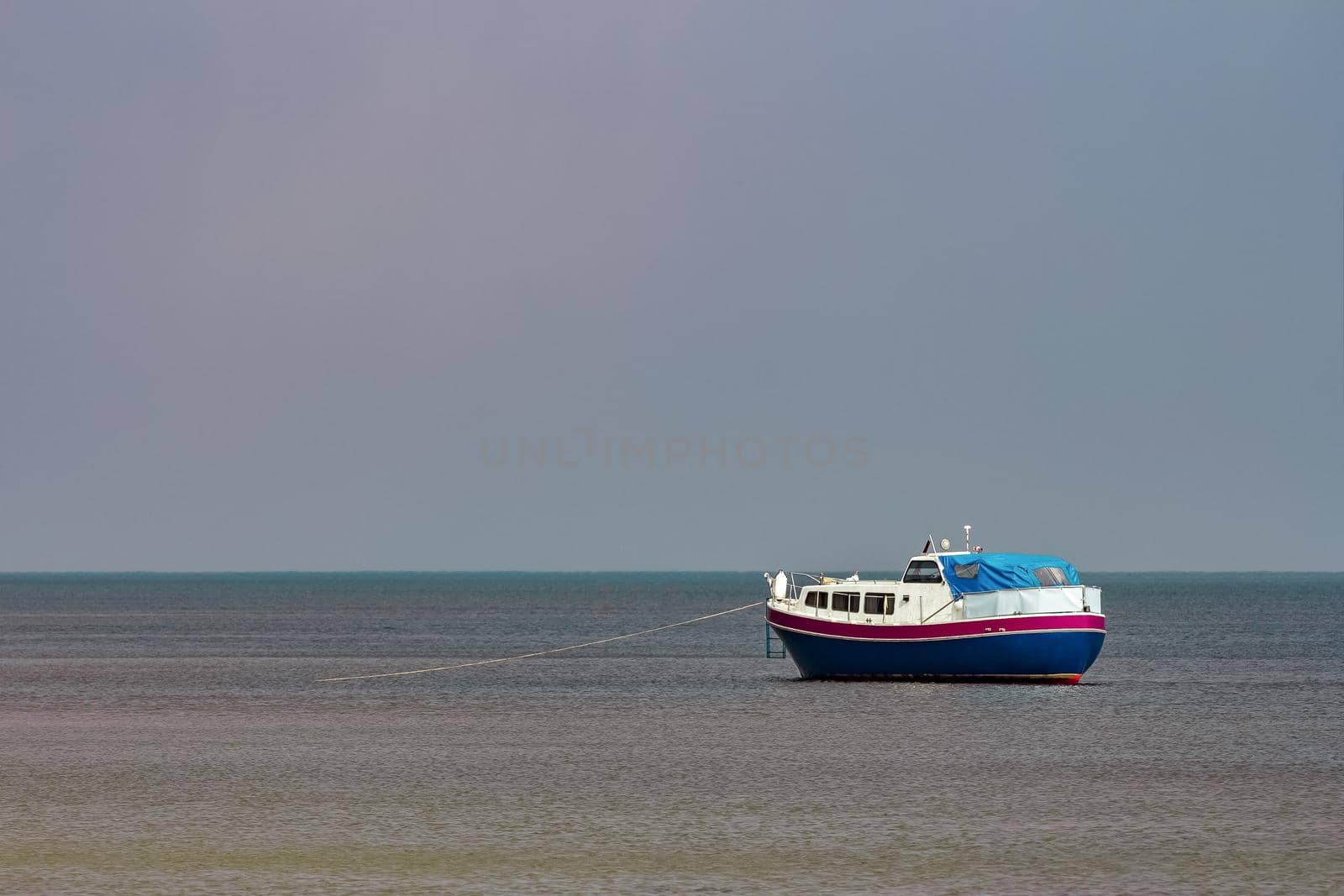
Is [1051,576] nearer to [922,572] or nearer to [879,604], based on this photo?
[922,572]

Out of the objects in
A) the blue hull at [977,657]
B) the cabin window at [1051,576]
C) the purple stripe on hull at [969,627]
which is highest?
the cabin window at [1051,576]

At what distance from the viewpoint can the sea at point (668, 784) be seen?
104ft

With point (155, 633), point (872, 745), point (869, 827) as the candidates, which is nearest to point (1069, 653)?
point (872, 745)

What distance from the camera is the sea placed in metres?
31.8

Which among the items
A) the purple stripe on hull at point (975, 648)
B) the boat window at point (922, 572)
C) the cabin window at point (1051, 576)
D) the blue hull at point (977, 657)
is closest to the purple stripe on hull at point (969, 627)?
the purple stripe on hull at point (975, 648)

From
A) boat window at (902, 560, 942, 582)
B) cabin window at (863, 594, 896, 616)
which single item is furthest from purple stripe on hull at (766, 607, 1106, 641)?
boat window at (902, 560, 942, 582)

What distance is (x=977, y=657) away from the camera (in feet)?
236

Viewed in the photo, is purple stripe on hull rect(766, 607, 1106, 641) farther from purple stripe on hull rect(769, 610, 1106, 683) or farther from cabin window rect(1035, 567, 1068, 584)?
cabin window rect(1035, 567, 1068, 584)

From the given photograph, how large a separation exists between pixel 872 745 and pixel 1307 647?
85007 millimetres

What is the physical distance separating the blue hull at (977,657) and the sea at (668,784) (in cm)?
95

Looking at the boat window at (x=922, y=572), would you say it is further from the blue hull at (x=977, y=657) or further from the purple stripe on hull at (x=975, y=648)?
the blue hull at (x=977, y=657)

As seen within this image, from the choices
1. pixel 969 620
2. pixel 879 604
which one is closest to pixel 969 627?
pixel 969 620

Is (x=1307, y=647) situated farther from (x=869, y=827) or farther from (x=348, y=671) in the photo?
(x=869, y=827)

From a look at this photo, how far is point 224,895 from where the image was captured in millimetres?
29469
